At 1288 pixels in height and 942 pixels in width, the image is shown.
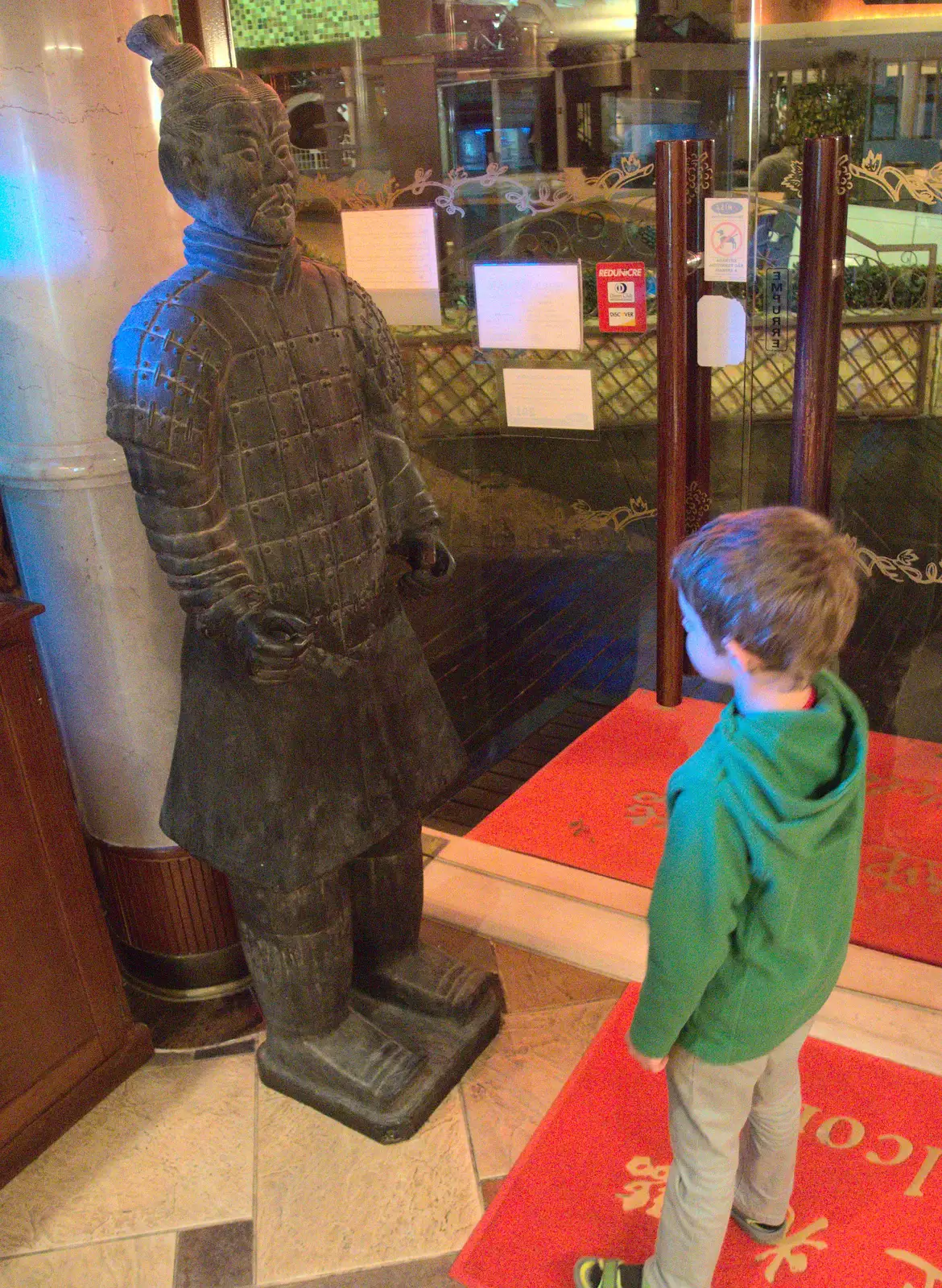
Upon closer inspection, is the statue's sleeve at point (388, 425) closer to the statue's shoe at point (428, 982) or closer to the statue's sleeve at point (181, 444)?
the statue's sleeve at point (181, 444)

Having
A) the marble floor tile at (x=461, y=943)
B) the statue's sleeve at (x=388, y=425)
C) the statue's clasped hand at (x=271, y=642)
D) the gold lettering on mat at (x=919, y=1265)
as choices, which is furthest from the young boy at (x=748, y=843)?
the marble floor tile at (x=461, y=943)

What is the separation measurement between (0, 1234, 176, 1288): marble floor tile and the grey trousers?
2.45 feet

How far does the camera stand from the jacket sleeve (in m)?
1.26

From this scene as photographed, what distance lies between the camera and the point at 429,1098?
194 centimetres

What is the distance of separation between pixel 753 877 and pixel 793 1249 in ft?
2.38

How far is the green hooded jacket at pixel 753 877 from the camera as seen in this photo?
4.12 feet

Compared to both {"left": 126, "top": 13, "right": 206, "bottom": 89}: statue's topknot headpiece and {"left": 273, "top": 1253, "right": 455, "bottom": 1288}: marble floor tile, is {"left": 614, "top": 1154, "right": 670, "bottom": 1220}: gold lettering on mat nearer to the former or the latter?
{"left": 273, "top": 1253, "right": 455, "bottom": 1288}: marble floor tile

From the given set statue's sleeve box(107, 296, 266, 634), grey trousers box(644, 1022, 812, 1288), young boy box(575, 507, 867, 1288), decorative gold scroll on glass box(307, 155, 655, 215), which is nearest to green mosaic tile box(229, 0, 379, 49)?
decorative gold scroll on glass box(307, 155, 655, 215)

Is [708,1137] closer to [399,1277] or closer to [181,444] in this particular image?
[399,1277]

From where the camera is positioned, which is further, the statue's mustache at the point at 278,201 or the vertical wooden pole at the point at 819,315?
the vertical wooden pole at the point at 819,315

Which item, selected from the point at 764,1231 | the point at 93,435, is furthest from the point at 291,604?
the point at 764,1231

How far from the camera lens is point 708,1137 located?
1402 mm

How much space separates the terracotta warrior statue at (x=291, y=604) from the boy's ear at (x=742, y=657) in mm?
663

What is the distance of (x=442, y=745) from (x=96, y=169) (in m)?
1.13
